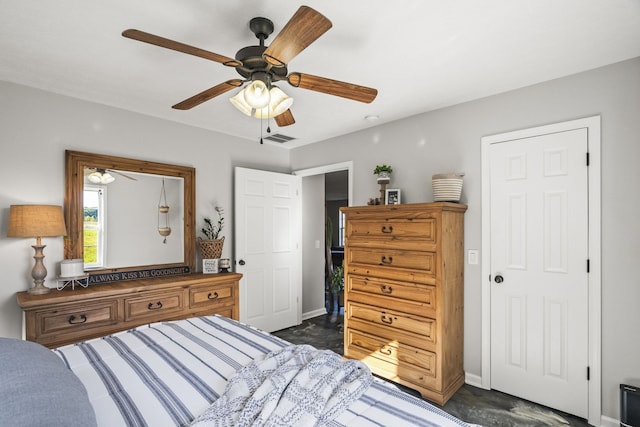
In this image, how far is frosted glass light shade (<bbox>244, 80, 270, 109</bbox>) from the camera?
68.1 inches

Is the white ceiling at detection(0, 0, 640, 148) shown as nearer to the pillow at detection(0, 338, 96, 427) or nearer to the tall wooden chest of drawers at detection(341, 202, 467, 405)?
the tall wooden chest of drawers at detection(341, 202, 467, 405)

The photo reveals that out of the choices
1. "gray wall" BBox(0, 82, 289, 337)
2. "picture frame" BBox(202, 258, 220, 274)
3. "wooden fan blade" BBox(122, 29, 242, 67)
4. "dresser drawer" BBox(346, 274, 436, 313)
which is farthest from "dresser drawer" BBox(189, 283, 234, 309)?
"wooden fan blade" BBox(122, 29, 242, 67)

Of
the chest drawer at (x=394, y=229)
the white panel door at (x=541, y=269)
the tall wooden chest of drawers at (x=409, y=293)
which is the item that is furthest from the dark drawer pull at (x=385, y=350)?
the chest drawer at (x=394, y=229)

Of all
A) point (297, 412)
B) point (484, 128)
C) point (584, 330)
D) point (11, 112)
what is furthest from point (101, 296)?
point (584, 330)

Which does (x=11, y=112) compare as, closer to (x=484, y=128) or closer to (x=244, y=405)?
(x=244, y=405)

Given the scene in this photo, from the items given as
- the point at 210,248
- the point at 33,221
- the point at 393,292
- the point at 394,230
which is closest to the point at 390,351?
the point at 393,292

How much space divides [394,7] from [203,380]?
196 cm

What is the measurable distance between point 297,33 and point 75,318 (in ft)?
8.49

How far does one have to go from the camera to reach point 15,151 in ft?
8.25

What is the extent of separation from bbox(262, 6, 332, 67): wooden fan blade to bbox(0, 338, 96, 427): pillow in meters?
1.41

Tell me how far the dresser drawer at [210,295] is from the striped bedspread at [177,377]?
3.26 ft

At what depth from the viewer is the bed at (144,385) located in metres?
0.92

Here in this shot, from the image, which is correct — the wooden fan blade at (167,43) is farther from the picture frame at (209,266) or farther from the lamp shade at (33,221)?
the picture frame at (209,266)

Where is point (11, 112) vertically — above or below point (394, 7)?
below
